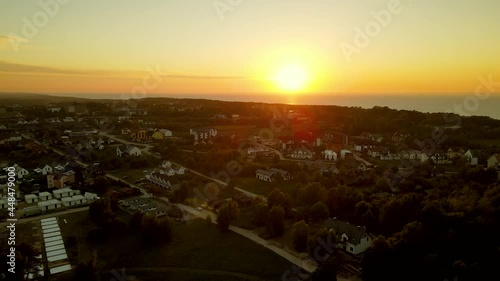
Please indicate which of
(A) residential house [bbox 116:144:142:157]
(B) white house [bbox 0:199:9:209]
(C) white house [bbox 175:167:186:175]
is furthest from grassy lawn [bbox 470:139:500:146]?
(B) white house [bbox 0:199:9:209]

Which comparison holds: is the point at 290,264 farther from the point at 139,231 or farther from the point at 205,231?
the point at 139,231

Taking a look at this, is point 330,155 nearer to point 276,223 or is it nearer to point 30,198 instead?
point 276,223

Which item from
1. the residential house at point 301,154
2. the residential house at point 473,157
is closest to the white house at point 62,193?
the residential house at point 301,154

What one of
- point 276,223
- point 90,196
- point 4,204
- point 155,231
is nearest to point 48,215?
point 90,196

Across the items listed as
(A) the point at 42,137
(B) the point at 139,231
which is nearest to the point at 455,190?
(B) the point at 139,231

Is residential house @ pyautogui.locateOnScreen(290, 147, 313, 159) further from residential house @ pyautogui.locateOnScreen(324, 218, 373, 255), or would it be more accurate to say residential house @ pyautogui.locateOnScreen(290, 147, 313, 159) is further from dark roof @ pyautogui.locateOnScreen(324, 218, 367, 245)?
residential house @ pyautogui.locateOnScreen(324, 218, 373, 255)

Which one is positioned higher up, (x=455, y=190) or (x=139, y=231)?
(x=455, y=190)

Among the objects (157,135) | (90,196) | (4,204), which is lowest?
(4,204)
